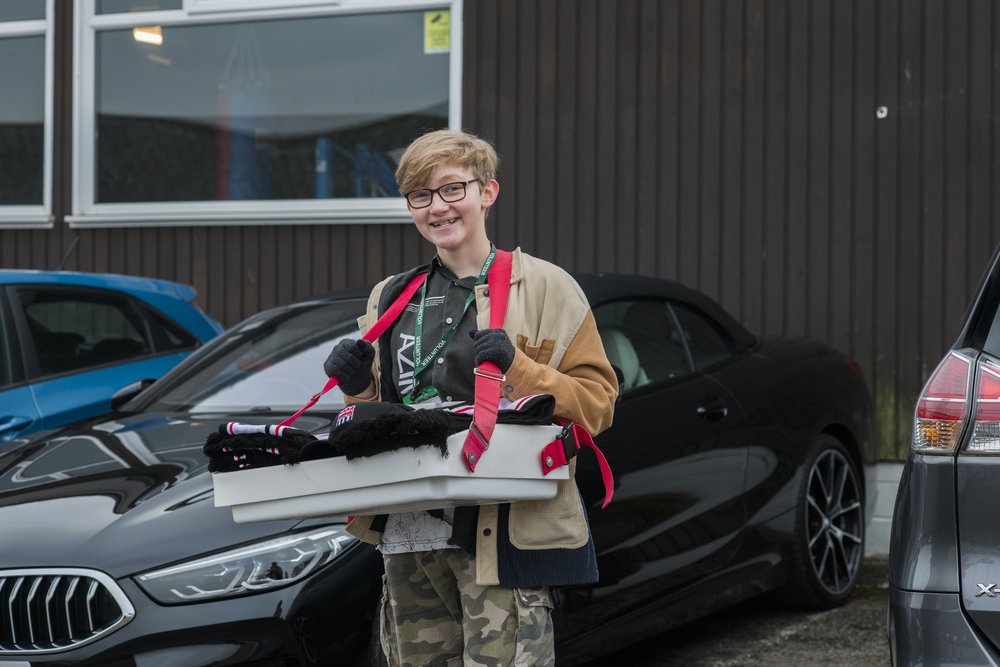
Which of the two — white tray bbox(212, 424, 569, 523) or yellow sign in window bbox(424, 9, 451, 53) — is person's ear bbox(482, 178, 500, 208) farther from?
yellow sign in window bbox(424, 9, 451, 53)

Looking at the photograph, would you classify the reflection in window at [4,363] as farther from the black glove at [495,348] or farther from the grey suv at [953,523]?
the grey suv at [953,523]

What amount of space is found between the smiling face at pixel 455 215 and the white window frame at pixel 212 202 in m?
4.83

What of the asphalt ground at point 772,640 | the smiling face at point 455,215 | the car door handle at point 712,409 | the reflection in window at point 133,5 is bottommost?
the asphalt ground at point 772,640

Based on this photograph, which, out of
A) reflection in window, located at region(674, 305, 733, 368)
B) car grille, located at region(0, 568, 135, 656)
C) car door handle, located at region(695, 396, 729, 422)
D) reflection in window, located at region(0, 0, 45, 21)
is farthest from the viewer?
reflection in window, located at region(0, 0, 45, 21)

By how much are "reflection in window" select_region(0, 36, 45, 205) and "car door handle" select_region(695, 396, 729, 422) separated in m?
5.55

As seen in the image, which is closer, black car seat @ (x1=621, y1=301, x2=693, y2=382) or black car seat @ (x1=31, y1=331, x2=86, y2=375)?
black car seat @ (x1=621, y1=301, x2=693, y2=382)

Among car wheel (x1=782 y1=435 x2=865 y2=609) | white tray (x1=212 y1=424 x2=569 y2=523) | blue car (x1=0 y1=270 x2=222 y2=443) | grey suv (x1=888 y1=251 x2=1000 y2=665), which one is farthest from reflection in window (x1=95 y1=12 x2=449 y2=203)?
grey suv (x1=888 y1=251 x2=1000 y2=665)

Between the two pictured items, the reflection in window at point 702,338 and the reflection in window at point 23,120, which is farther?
the reflection in window at point 23,120

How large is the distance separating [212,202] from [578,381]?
19.3 feet

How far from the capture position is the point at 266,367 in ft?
15.7

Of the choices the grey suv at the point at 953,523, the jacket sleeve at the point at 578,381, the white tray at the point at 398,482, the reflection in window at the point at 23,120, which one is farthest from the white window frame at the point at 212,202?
the grey suv at the point at 953,523

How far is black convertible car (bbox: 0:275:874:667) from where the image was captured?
328 centimetres

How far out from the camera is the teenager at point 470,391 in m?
2.74

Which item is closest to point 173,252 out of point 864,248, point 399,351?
point 864,248
